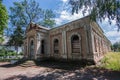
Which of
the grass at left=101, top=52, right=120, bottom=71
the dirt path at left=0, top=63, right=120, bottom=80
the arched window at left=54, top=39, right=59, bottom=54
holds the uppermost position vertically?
the arched window at left=54, top=39, right=59, bottom=54

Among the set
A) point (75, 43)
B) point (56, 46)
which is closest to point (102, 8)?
point (75, 43)

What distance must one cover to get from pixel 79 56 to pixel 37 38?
732 centimetres

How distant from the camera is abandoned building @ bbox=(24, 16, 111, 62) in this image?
13344 millimetres

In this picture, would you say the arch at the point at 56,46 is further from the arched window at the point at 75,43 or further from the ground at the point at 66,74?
the ground at the point at 66,74

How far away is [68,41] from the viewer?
15.5 m

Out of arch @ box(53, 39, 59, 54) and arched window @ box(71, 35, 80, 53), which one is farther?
arch @ box(53, 39, 59, 54)

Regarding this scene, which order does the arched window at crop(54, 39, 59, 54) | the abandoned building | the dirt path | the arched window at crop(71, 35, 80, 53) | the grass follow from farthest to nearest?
the arched window at crop(54, 39, 59, 54) → the arched window at crop(71, 35, 80, 53) → the abandoned building → the grass → the dirt path

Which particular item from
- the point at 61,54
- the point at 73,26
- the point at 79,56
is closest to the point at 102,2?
the point at 73,26

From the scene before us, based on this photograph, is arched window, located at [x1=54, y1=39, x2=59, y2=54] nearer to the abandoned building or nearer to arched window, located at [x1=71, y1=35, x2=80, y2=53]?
the abandoned building

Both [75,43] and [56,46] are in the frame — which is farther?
[56,46]

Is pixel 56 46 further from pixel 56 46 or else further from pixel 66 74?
pixel 66 74

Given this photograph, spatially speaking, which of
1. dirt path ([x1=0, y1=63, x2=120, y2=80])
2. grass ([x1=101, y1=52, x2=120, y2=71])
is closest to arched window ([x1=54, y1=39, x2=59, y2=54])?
grass ([x1=101, y1=52, x2=120, y2=71])

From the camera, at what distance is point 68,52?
15367mm

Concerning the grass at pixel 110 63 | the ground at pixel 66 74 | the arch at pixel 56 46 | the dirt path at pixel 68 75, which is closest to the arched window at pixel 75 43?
the arch at pixel 56 46
